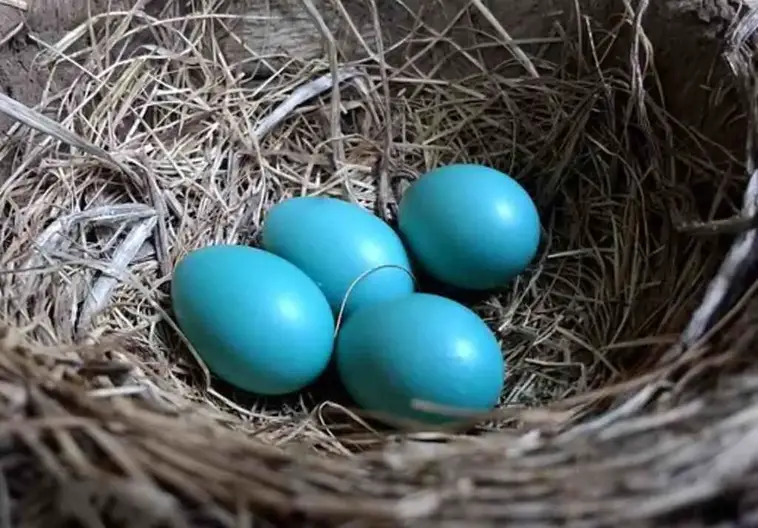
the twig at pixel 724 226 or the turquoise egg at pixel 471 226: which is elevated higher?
the twig at pixel 724 226

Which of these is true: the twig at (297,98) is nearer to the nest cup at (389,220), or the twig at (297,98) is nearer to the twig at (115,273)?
the nest cup at (389,220)

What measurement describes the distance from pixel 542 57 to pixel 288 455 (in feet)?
2.52

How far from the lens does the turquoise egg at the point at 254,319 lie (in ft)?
3.60

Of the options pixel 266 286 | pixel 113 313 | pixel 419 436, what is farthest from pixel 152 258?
pixel 419 436

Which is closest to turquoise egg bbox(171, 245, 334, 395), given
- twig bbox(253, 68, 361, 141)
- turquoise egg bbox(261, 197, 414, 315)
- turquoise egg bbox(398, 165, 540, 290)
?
turquoise egg bbox(261, 197, 414, 315)

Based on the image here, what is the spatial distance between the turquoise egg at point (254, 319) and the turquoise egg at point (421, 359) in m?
0.05

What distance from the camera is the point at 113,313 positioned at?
3.93 feet

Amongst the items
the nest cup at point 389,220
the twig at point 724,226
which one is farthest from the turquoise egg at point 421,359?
the twig at point 724,226

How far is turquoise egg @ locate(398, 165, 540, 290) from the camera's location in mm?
1192

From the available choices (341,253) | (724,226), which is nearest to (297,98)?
(341,253)

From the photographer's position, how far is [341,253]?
46.5 inches

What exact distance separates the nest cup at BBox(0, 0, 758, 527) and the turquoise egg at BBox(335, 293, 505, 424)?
35mm

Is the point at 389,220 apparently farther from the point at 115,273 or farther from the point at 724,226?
the point at 724,226

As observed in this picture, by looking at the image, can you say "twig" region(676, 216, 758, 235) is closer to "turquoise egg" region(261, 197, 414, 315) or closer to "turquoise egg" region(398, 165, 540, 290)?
"turquoise egg" region(398, 165, 540, 290)
